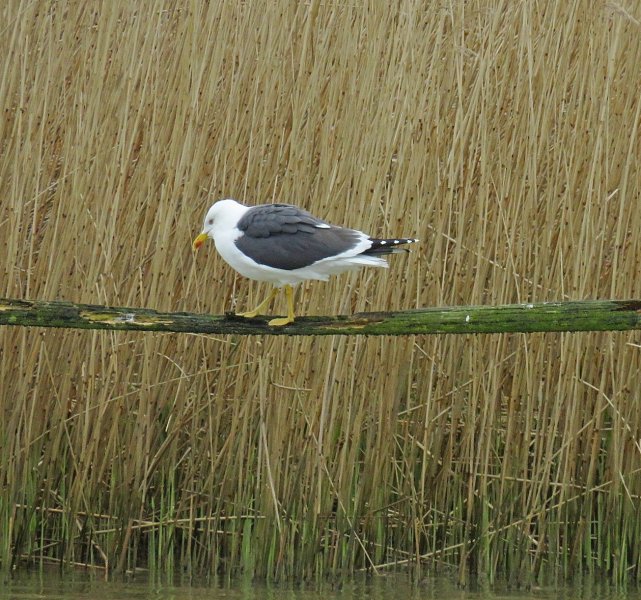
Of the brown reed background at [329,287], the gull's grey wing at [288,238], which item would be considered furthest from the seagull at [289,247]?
the brown reed background at [329,287]

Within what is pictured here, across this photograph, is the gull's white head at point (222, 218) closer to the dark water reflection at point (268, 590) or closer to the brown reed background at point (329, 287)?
the brown reed background at point (329, 287)

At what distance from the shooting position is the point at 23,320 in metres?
2.77

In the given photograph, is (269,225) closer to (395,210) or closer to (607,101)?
(395,210)

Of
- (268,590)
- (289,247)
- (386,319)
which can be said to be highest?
(289,247)

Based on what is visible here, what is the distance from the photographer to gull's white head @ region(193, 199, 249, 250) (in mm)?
3160

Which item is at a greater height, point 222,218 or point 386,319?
point 222,218

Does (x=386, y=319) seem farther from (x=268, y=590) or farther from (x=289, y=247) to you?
(x=268, y=590)

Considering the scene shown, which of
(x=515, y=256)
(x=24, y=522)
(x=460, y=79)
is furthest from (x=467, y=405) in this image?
(x=24, y=522)

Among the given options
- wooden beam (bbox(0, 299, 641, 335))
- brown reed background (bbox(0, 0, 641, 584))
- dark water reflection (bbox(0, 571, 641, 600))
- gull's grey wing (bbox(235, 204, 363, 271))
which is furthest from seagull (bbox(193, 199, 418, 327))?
dark water reflection (bbox(0, 571, 641, 600))

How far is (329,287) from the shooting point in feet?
12.4

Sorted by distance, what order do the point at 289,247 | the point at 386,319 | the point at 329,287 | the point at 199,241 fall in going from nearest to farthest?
the point at 386,319 < the point at 289,247 < the point at 199,241 < the point at 329,287

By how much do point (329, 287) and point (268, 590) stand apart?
3.27 feet

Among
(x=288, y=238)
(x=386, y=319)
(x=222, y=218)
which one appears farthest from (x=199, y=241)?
(x=386, y=319)

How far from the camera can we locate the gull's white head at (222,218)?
10.4 feet
